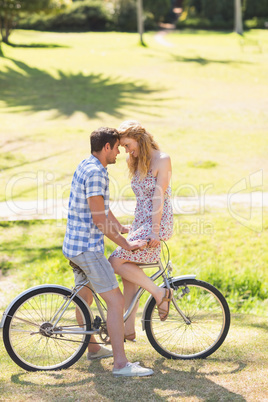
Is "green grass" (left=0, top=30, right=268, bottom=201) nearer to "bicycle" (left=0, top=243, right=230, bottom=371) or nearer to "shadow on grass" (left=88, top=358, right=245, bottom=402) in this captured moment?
"bicycle" (left=0, top=243, right=230, bottom=371)

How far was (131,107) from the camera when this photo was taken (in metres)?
16.2

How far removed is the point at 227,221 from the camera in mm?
8680

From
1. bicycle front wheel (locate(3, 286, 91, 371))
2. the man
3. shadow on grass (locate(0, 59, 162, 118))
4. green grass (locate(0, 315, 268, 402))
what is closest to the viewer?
green grass (locate(0, 315, 268, 402))

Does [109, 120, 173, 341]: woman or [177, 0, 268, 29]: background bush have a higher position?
[177, 0, 268, 29]: background bush

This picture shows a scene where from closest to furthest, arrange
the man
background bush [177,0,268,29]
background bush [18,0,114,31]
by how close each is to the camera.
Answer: the man < background bush [18,0,114,31] < background bush [177,0,268,29]

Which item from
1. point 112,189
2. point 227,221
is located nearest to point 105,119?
point 112,189

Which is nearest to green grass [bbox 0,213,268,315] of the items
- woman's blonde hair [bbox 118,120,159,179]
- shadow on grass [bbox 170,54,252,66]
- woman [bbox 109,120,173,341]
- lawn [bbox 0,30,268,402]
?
lawn [bbox 0,30,268,402]

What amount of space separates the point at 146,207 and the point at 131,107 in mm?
12466

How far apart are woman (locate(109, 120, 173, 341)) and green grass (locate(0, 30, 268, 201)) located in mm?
5570

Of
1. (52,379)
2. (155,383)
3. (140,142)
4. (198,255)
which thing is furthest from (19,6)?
(155,383)

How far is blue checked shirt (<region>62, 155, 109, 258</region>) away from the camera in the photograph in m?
3.67

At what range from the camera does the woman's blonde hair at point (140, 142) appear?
3.86 metres

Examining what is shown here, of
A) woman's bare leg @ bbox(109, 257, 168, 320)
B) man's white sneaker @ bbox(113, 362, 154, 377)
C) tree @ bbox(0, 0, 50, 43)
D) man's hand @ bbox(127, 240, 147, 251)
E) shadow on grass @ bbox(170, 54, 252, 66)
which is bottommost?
man's white sneaker @ bbox(113, 362, 154, 377)

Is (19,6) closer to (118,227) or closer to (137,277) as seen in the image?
(118,227)
